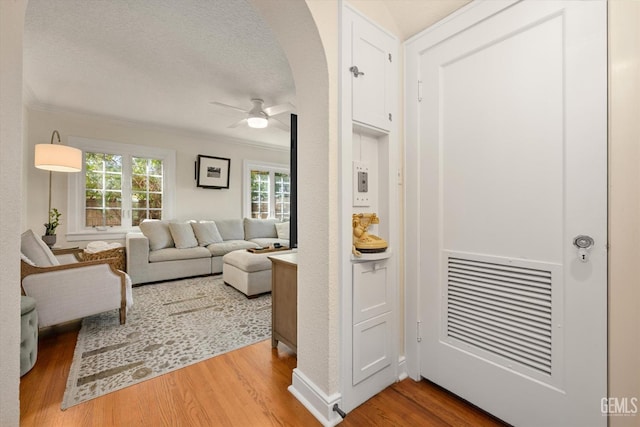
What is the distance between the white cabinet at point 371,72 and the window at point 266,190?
15.0ft

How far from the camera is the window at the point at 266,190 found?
591cm

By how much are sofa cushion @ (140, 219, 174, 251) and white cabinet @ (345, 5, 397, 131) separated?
388 centimetres

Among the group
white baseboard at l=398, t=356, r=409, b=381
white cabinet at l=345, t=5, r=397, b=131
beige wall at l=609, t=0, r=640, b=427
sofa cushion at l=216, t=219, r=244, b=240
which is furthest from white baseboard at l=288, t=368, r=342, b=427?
sofa cushion at l=216, t=219, r=244, b=240

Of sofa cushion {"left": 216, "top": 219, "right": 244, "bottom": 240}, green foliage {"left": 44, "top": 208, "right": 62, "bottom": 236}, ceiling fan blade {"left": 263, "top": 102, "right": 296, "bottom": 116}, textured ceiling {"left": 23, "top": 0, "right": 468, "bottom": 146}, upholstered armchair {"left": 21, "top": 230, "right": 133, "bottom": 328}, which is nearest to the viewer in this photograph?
textured ceiling {"left": 23, "top": 0, "right": 468, "bottom": 146}

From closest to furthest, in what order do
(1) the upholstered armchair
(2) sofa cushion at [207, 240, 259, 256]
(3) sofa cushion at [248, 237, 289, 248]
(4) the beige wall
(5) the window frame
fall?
(4) the beige wall
(1) the upholstered armchair
(2) sofa cushion at [207, 240, 259, 256]
(3) sofa cushion at [248, 237, 289, 248]
(5) the window frame

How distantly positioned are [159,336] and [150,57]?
99.7 inches

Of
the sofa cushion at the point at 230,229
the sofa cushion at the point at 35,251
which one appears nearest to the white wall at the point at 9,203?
the sofa cushion at the point at 35,251

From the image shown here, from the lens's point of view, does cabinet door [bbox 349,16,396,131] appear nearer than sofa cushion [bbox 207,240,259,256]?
Yes

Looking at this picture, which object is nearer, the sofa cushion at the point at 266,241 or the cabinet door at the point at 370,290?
the cabinet door at the point at 370,290

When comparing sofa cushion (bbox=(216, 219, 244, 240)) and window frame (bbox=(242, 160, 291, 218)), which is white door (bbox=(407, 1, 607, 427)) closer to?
sofa cushion (bbox=(216, 219, 244, 240))

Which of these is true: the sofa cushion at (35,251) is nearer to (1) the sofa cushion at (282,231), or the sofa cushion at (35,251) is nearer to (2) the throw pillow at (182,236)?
(2) the throw pillow at (182,236)

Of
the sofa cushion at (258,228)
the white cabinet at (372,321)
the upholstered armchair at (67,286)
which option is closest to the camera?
the white cabinet at (372,321)

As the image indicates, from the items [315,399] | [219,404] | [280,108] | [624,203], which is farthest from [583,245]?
[280,108]

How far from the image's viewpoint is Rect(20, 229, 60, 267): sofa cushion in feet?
7.51
